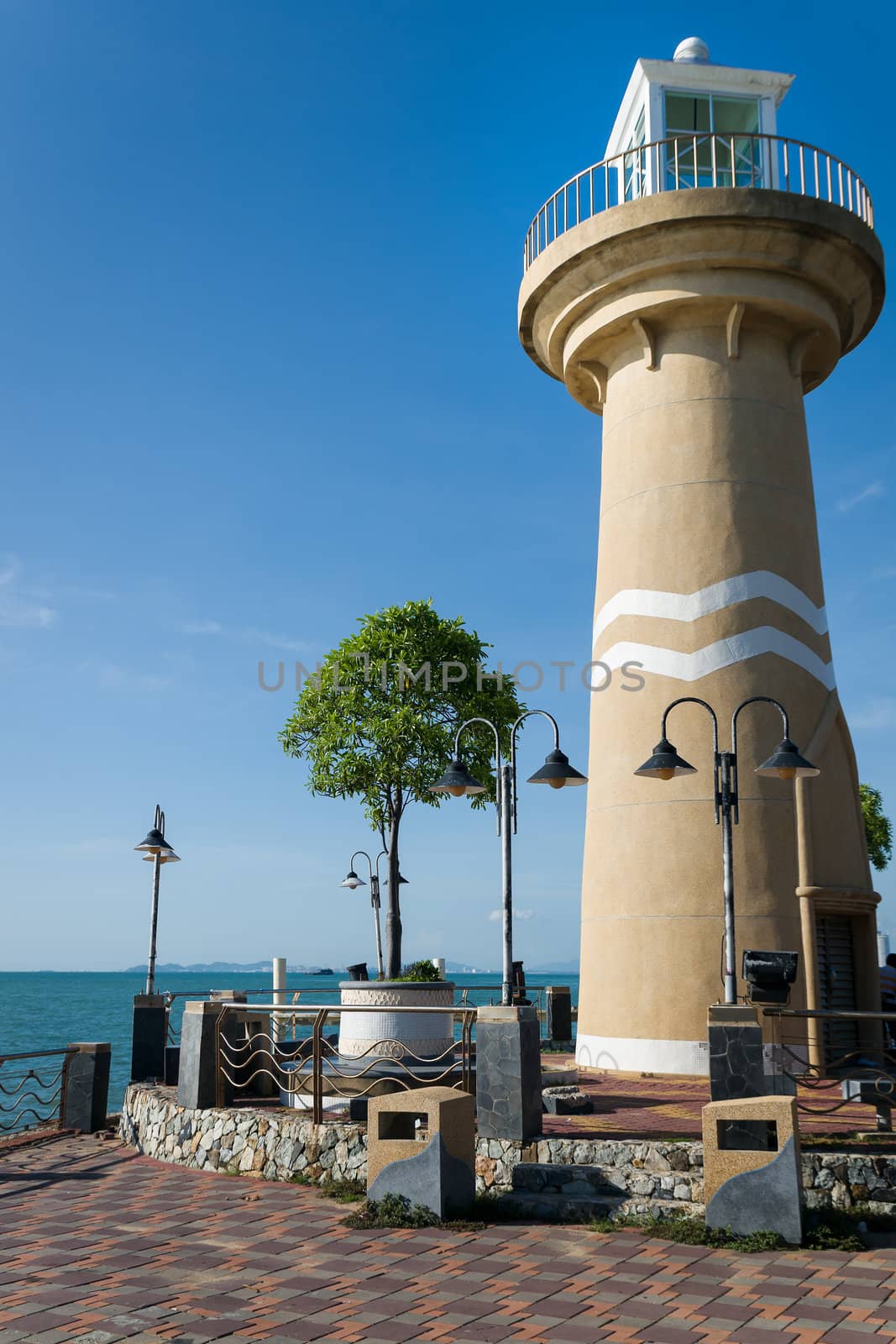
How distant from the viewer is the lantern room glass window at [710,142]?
63.6 ft

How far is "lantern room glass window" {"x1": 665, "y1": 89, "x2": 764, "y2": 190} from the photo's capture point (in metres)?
19.4

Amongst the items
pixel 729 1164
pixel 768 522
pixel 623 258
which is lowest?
pixel 729 1164

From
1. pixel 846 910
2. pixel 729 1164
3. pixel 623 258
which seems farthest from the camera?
pixel 623 258

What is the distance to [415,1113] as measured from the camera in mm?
10836

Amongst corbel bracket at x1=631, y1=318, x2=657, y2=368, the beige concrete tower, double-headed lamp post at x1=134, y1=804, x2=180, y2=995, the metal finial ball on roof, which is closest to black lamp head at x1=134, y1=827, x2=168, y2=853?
double-headed lamp post at x1=134, y1=804, x2=180, y2=995

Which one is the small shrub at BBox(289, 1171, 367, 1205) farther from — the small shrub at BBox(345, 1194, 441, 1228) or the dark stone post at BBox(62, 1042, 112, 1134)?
the dark stone post at BBox(62, 1042, 112, 1134)

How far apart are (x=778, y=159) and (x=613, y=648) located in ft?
28.5

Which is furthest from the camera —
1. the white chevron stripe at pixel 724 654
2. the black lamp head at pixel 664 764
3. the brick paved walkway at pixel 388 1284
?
the white chevron stripe at pixel 724 654

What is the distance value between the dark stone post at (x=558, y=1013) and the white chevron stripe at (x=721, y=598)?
8.96m

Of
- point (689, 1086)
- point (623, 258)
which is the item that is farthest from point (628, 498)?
point (689, 1086)

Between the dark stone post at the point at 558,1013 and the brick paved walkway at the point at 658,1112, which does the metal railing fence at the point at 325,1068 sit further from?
the dark stone post at the point at 558,1013

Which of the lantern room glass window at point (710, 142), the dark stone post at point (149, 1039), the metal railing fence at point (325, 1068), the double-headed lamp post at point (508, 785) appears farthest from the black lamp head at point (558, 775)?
the lantern room glass window at point (710, 142)

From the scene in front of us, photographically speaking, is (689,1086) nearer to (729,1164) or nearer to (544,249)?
(729,1164)

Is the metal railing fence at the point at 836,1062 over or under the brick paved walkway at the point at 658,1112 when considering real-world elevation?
over
